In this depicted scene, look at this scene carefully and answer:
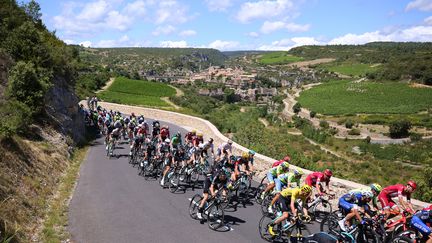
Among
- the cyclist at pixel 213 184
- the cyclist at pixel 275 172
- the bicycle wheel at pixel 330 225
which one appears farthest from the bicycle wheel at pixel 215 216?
the bicycle wheel at pixel 330 225

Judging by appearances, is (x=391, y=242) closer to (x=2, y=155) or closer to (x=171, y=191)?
(x=171, y=191)

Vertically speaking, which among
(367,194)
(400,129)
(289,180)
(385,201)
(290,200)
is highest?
(367,194)

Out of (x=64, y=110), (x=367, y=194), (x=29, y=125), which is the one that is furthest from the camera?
(x=64, y=110)

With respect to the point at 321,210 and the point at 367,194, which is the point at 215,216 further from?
the point at 367,194

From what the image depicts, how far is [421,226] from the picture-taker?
300 inches

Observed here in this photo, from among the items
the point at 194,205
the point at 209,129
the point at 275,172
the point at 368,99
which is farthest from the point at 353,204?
the point at 368,99

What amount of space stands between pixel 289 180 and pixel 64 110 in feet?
61.4

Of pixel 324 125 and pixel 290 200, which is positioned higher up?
pixel 290 200

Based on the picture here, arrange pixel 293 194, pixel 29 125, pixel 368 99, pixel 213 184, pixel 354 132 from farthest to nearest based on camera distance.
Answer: pixel 368 99 → pixel 354 132 → pixel 29 125 → pixel 213 184 → pixel 293 194

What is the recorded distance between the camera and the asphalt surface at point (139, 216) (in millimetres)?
9758

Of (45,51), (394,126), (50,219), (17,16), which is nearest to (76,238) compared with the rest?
(50,219)

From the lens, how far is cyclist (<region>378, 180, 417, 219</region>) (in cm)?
902

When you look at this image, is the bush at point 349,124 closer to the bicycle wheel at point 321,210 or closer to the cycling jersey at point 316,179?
the bicycle wheel at point 321,210

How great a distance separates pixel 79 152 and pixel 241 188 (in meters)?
12.6
